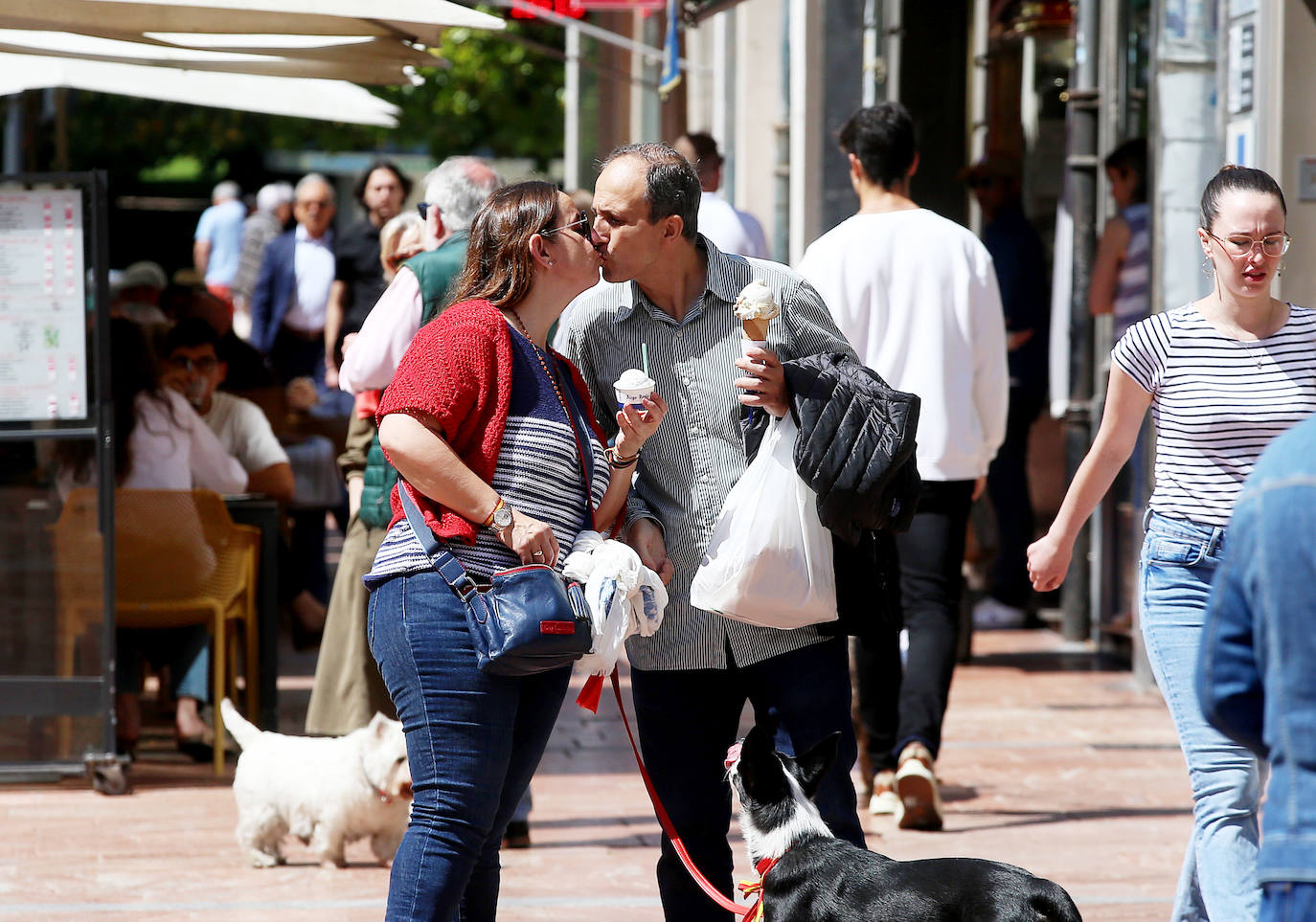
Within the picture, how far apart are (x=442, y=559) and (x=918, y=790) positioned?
281 cm

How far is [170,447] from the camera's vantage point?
7.14m

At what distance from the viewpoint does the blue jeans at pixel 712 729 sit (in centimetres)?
383

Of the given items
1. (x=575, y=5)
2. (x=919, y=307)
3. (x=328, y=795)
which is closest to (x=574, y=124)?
(x=575, y=5)

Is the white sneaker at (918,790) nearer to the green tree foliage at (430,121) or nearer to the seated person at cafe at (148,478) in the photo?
the seated person at cafe at (148,478)

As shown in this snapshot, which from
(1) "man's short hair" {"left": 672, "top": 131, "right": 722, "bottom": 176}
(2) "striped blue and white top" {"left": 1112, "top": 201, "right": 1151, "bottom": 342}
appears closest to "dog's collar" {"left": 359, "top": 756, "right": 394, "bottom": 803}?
(1) "man's short hair" {"left": 672, "top": 131, "right": 722, "bottom": 176}

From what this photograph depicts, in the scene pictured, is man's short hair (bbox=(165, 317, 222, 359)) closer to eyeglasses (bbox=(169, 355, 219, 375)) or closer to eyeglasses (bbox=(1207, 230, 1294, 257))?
eyeglasses (bbox=(169, 355, 219, 375))

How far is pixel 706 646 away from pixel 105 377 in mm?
3571

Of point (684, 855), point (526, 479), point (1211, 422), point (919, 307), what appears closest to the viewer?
point (526, 479)

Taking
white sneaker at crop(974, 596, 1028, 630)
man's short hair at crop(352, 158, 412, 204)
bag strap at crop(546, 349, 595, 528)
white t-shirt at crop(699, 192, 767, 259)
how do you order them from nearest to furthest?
bag strap at crop(546, 349, 595, 528) < white t-shirt at crop(699, 192, 767, 259) < man's short hair at crop(352, 158, 412, 204) < white sneaker at crop(974, 596, 1028, 630)

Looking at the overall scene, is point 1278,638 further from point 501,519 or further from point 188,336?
point 188,336

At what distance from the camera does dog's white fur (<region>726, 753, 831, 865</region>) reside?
3.56 m

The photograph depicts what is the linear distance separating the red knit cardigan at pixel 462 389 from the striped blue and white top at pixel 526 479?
3 cm

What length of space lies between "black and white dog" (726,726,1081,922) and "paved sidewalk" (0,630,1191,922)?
1.53 metres

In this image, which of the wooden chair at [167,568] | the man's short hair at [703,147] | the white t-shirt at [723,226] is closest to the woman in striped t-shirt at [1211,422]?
the white t-shirt at [723,226]
